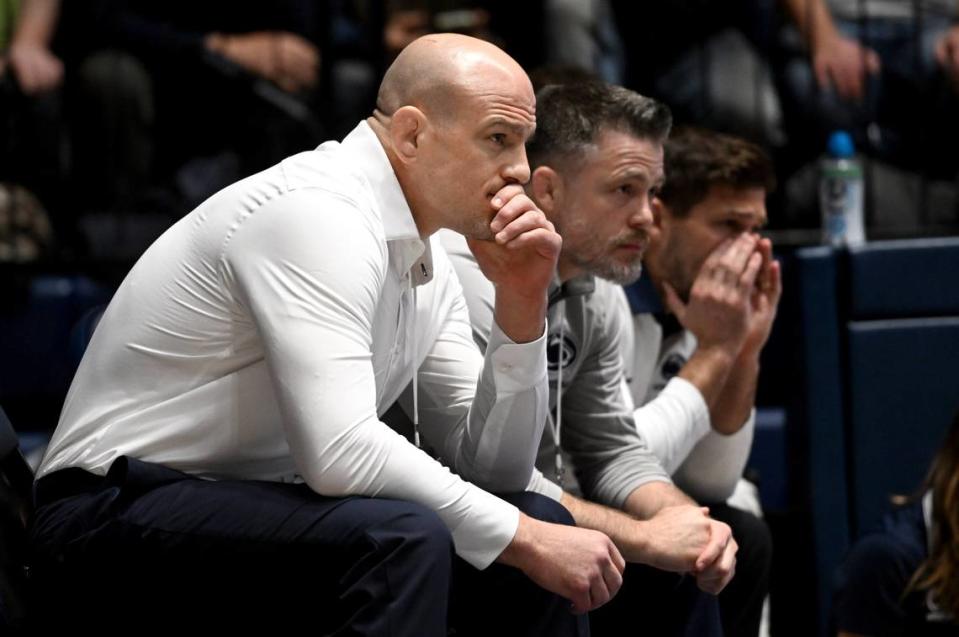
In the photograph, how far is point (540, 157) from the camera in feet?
8.41

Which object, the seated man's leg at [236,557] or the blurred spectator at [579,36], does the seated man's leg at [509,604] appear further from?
the blurred spectator at [579,36]

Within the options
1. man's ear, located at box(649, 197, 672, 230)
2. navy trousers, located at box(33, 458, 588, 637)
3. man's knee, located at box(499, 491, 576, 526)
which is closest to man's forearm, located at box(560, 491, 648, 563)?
man's knee, located at box(499, 491, 576, 526)

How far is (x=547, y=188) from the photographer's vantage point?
101 inches

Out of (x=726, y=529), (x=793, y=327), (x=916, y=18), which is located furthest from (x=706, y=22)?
(x=726, y=529)

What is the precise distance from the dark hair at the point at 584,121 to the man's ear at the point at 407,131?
0.64 meters

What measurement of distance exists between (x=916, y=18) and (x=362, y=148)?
2.72 m

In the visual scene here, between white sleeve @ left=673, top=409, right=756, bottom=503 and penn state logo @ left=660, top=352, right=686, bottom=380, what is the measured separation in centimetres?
21

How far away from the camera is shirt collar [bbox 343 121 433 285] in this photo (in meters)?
1.92

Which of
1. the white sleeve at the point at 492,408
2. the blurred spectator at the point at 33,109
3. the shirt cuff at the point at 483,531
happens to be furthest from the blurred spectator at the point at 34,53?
the shirt cuff at the point at 483,531

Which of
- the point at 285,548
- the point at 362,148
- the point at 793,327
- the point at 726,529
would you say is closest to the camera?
the point at 285,548

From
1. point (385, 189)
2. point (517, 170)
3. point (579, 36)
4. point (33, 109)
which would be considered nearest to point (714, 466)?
point (517, 170)

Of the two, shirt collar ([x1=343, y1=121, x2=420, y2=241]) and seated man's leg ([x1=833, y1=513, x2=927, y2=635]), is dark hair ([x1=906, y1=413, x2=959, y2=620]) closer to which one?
seated man's leg ([x1=833, y1=513, x2=927, y2=635])

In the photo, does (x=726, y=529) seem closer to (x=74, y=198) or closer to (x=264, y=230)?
(x=264, y=230)

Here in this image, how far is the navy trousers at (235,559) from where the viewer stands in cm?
164
